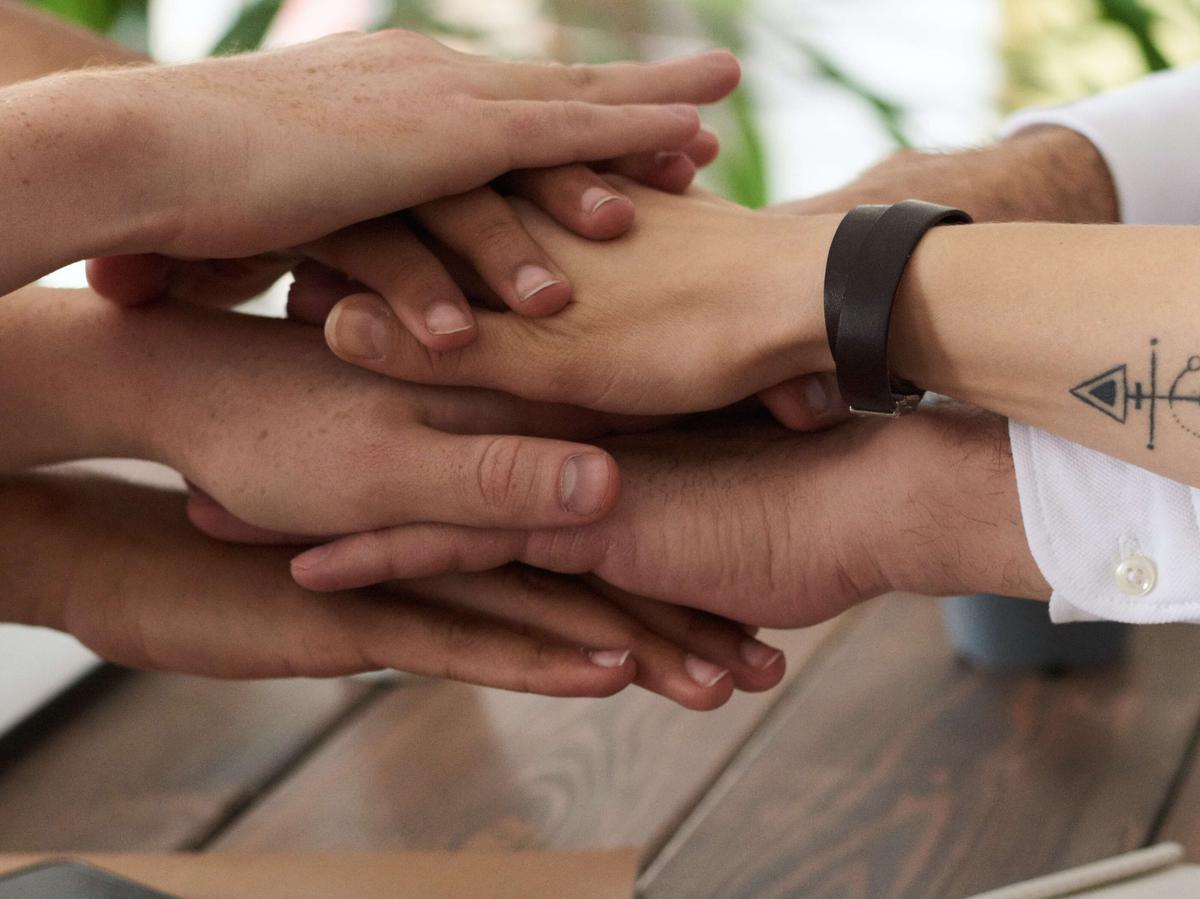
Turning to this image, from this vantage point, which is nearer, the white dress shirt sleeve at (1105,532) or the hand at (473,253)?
the white dress shirt sleeve at (1105,532)

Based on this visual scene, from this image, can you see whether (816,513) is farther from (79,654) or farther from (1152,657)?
(79,654)

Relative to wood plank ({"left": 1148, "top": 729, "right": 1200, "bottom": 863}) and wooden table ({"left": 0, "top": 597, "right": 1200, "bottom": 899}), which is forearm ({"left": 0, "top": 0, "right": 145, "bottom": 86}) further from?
wood plank ({"left": 1148, "top": 729, "right": 1200, "bottom": 863})

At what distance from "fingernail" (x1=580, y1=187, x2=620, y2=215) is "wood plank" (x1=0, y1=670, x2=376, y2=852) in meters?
0.55

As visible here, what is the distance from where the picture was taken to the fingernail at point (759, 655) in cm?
88

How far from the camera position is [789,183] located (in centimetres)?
261

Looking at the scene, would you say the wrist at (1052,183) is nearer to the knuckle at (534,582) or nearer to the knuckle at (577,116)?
the knuckle at (577,116)

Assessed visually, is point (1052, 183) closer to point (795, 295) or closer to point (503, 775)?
point (795, 295)

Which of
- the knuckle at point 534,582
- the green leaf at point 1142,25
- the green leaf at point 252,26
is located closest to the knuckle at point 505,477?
the knuckle at point 534,582

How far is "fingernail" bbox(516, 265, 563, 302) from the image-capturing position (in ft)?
2.61

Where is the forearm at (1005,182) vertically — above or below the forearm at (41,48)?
below

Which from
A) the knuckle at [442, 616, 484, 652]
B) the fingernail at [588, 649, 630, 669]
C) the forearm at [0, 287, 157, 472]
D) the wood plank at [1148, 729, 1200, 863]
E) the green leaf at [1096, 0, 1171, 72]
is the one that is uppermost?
the forearm at [0, 287, 157, 472]

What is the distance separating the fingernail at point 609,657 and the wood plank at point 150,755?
14.4 inches

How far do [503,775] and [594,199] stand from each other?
46 centimetres

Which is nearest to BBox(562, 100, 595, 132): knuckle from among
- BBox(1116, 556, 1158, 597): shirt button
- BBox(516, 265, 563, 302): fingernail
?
BBox(516, 265, 563, 302): fingernail
